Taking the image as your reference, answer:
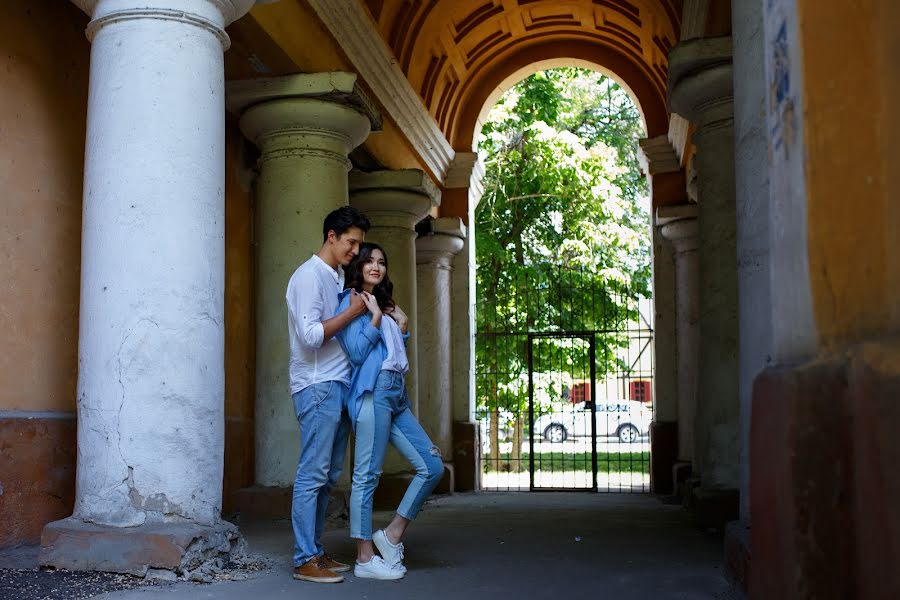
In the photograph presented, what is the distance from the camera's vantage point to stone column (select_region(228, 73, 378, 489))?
24.9 ft

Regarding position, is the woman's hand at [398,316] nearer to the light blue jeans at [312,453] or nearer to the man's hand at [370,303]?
the man's hand at [370,303]

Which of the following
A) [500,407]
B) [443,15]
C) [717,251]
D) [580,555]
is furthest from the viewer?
[500,407]

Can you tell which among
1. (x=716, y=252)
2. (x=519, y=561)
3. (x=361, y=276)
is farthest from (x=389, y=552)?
(x=716, y=252)

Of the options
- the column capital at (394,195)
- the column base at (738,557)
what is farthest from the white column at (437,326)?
the column base at (738,557)

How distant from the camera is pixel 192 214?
4938mm

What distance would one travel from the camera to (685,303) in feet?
41.9

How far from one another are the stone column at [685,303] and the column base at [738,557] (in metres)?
7.56

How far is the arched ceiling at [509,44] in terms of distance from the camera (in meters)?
11.6

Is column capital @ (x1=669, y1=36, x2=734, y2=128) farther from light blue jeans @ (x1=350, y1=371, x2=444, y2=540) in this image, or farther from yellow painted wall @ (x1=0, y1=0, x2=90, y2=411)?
yellow painted wall @ (x1=0, y1=0, x2=90, y2=411)

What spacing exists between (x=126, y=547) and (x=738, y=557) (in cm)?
278

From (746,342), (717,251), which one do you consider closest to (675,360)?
(717,251)

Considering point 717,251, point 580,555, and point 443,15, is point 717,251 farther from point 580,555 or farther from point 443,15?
point 443,15

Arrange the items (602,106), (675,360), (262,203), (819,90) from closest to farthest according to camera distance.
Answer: (819,90) < (262,203) < (675,360) < (602,106)

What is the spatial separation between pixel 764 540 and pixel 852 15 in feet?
3.75
